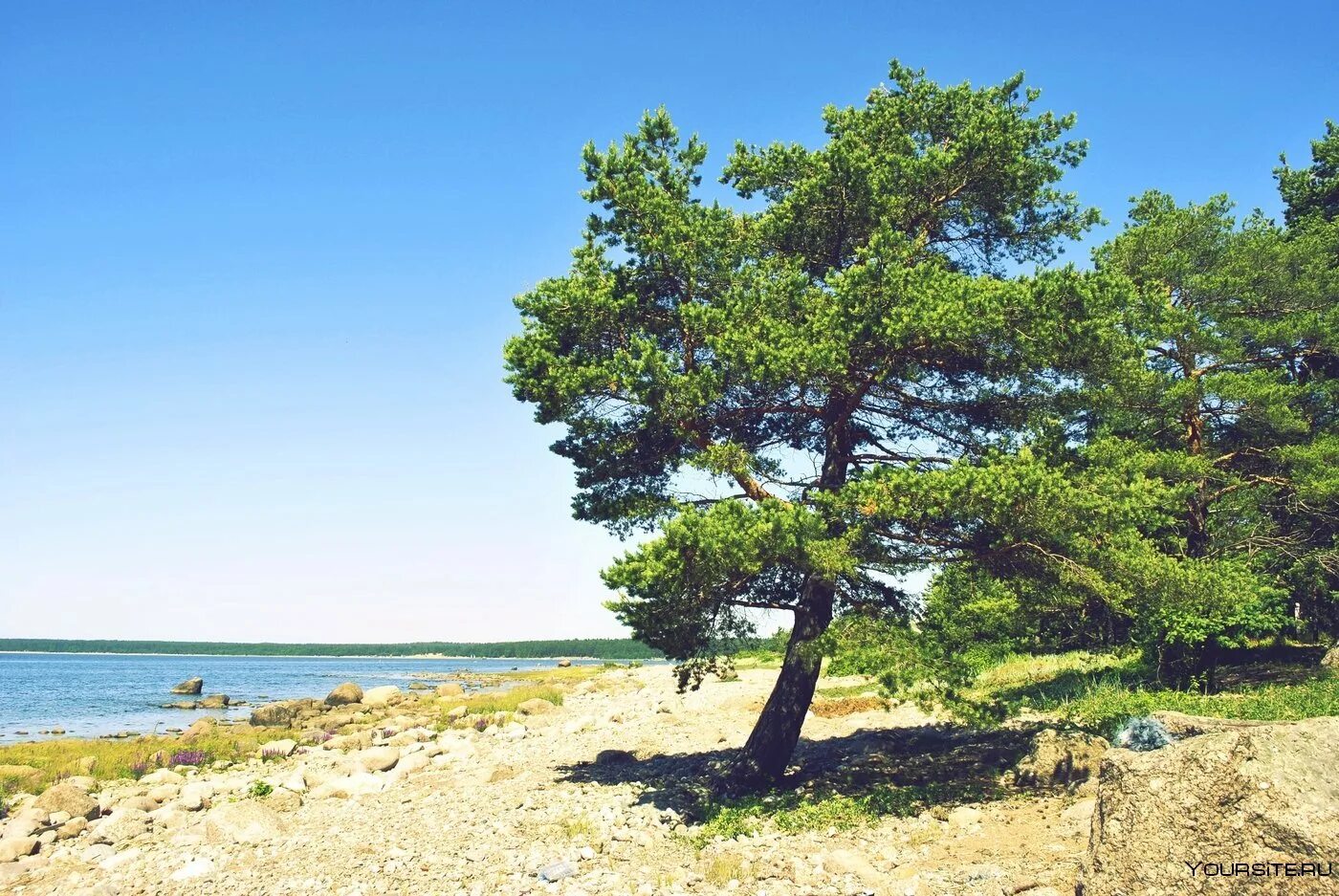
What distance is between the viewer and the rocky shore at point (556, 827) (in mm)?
9938

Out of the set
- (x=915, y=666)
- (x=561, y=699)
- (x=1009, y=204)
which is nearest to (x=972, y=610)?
(x=915, y=666)

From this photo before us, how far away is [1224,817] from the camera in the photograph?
22.7ft

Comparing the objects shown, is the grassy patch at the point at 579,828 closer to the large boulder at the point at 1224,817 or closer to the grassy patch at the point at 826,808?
the grassy patch at the point at 826,808

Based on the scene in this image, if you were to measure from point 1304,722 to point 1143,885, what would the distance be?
6.82ft

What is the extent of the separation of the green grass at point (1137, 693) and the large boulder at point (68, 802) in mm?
17466

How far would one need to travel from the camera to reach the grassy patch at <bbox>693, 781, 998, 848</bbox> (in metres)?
11.9

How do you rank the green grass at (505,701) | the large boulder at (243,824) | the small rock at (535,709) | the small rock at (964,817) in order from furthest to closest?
the green grass at (505,701) → the small rock at (535,709) → the large boulder at (243,824) → the small rock at (964,817)

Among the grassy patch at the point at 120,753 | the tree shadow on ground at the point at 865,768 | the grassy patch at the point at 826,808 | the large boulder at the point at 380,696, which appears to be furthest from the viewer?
the large boulder at the point at 380,696

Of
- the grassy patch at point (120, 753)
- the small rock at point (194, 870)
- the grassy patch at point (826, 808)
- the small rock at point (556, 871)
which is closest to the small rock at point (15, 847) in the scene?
the small rock at point (194, 870)

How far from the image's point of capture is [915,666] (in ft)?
40.0

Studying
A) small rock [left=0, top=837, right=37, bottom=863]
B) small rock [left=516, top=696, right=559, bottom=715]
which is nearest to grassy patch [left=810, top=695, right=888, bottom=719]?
small rock [left=516, top=696, right=559, bottom=715]

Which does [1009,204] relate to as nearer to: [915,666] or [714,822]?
[915,666]

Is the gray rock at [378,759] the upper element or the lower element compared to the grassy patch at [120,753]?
upper

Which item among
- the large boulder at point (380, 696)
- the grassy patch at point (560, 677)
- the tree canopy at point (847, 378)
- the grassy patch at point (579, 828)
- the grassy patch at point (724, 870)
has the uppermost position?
the tree canopy at point (847, 378)
